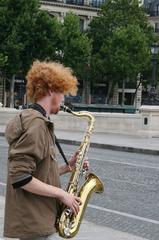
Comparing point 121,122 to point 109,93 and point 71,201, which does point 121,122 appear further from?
point 109,93

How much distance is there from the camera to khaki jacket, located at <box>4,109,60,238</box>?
406 centimetres

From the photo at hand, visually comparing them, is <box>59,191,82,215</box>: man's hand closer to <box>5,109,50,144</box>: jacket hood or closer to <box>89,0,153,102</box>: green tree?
<box>5,109,50,144</box>: jacket hood

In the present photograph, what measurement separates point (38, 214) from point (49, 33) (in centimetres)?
6056

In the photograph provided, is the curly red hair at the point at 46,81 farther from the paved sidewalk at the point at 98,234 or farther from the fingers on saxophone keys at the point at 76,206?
the paved sidewalk at the point at 98,234

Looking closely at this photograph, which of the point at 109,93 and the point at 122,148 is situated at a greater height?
the point at 122,148

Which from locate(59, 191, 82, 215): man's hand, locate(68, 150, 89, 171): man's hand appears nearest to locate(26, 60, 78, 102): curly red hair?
locate(68, 150, 89, 171): man's hand

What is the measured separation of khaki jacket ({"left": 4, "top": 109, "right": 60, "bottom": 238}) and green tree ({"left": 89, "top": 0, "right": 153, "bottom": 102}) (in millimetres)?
71966

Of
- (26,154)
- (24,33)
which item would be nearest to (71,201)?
(26,154)

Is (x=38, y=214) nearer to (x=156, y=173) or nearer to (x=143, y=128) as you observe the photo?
(x=156, y=173)

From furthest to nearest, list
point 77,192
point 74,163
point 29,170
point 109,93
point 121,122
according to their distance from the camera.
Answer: point 109,93, point 121,122, point 74,163, point 77,192, point 29,170

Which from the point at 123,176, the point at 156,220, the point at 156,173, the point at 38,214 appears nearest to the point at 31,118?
the point at 38,214

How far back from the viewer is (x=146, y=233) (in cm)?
861

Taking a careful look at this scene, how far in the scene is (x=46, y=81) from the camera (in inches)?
167

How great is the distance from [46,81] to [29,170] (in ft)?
1.92
